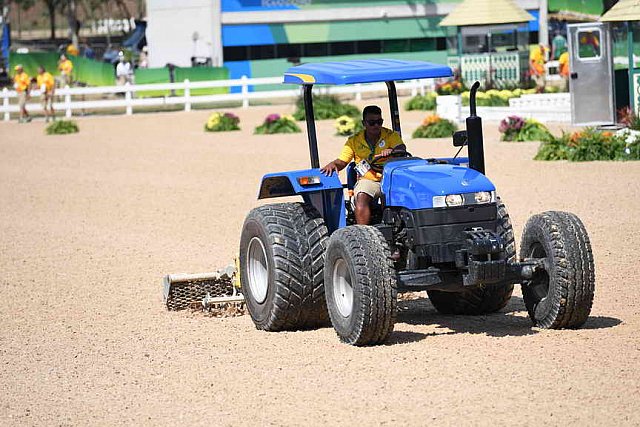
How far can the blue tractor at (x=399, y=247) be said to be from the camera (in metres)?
8.15

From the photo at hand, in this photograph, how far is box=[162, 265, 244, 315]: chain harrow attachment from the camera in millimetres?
10102

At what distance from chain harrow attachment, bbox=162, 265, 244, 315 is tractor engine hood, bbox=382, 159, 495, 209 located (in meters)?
1.91

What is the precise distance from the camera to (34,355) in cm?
889

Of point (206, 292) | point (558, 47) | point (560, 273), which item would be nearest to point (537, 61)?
point (558, 47)

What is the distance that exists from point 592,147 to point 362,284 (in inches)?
495

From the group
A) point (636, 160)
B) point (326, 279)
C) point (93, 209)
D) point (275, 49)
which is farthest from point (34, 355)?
point (275, 49)

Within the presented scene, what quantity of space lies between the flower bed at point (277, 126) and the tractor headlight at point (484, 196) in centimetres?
1996

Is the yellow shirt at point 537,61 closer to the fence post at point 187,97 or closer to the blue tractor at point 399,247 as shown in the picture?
the fence post at point 187,97

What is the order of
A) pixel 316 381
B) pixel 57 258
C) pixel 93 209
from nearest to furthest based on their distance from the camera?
pixel 316 381 → pixel 57 258 → pixel 93 209

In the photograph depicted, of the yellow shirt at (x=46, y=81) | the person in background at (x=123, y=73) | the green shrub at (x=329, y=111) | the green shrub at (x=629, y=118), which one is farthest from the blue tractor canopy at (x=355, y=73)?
the person in background at (x=123, y=73)

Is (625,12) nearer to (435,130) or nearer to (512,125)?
(512,125)

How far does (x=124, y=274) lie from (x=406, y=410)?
582cm

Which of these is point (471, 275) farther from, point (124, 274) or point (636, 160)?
point (636, 160)

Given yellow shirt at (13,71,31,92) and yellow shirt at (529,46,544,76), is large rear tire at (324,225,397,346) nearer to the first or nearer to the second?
yellow shirt at (13,71,31,92)
